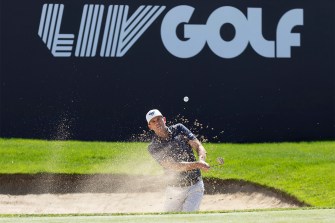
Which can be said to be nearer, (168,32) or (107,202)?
(107,202)

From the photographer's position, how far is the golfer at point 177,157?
384 inches

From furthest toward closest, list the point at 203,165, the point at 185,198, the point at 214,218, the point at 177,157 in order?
the point at 185,198 → the point at 177,157 → the point at 203,165 → the point at 214,218

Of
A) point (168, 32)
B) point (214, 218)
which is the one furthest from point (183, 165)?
point (168, 32)

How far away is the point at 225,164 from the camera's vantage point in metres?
13.9

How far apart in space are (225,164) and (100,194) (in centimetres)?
189

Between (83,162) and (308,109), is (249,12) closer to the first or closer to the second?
(308,109)

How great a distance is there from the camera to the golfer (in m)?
9.74

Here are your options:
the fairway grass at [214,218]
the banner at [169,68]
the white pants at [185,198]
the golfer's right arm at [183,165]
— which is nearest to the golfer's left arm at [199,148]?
the golfer's right arm at [183,165]

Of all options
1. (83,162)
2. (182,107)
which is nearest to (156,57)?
(182,107)

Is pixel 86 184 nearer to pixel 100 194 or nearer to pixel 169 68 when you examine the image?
pixel 100 194

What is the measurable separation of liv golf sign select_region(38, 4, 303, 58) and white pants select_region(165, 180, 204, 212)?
647 centimetres

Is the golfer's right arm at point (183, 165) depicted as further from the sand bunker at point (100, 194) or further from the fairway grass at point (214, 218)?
the sand bunker at point (100, 194)

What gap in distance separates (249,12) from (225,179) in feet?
14.3

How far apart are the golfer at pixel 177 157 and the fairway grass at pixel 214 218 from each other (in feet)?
5.88
